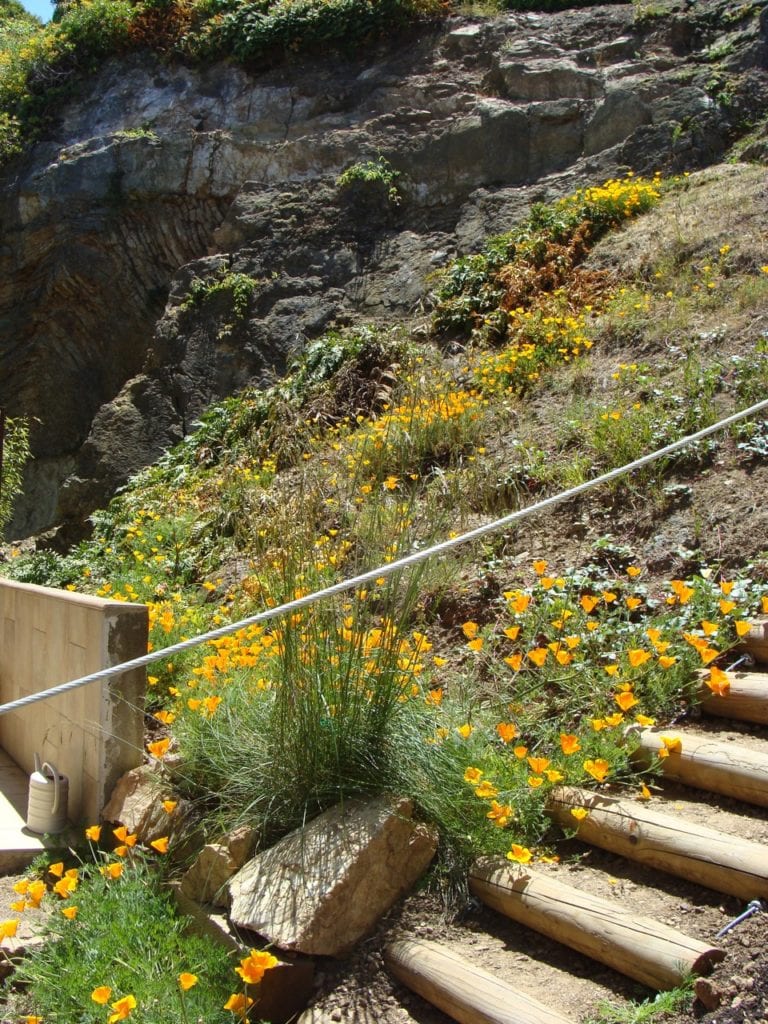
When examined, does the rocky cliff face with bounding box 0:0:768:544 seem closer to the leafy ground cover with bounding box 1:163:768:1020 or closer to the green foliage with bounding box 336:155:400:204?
the green foliage with bounding box 336:155:400:204

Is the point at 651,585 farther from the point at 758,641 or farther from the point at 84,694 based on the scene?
the point at 84,694

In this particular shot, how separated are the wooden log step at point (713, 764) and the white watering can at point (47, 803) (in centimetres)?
229

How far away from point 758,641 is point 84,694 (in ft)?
8.64

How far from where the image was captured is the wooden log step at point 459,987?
7.05ft

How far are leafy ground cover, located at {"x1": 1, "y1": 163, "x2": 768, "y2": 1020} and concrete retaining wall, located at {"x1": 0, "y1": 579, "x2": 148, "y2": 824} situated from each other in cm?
18

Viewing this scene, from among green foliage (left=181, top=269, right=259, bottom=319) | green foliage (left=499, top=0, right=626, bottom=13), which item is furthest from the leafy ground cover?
green foliage (left=499, top=0, right=626, bottom=13)

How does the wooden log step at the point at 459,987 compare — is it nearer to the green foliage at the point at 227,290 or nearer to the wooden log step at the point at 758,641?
the wooden log step at the point at 758,641

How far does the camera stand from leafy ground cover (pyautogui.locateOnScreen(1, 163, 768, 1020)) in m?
2.89

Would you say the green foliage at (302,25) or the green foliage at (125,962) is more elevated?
the green foliage at (302,25)

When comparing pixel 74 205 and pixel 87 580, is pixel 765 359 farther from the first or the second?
pixel 74 205

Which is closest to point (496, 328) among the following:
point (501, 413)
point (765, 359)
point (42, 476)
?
point (501, 413)

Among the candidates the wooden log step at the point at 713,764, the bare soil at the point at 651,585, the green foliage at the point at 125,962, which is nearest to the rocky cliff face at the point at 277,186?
the bare soil at the point at 651,585

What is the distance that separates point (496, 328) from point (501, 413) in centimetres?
179

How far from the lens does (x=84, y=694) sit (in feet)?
12.4
